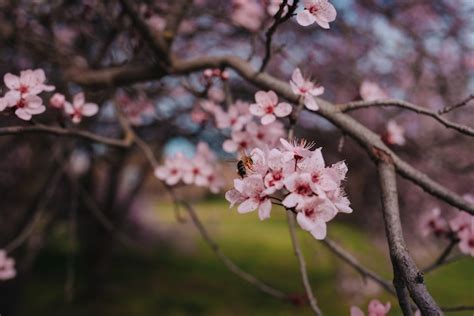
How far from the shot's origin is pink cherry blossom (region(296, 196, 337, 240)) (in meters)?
1.32

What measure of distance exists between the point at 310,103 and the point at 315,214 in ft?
2.38

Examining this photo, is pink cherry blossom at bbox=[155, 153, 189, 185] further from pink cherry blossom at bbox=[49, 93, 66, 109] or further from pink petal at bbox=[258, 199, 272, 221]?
pink petal at bbox=[258, 199, 272, 221]

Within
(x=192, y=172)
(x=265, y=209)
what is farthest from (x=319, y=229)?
(x=192, y=172)

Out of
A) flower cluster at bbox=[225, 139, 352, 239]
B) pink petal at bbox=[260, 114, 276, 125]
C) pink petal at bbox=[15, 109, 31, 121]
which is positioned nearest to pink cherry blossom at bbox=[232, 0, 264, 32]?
pink petal at bbox=[260, 114, 276, 125]

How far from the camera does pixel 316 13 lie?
66.2 inches

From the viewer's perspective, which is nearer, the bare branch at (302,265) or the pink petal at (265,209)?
the pink petal at (265,209)

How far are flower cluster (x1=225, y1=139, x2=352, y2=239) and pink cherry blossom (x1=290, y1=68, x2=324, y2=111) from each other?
1.95 ft

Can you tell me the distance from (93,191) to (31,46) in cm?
525

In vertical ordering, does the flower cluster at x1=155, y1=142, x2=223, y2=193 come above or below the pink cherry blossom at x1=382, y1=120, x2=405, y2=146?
below

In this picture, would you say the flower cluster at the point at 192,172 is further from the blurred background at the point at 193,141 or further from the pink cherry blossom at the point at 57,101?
the pink cherry blossom at the point at 57,101

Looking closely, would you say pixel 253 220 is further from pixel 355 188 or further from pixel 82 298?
pixel 355 188

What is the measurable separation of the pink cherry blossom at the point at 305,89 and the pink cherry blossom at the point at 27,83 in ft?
3.16

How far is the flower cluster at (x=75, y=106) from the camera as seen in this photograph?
2.20 meters

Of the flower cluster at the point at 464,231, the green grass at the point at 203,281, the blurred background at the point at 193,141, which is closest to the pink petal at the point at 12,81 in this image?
the blurred background at the point at 193,141
